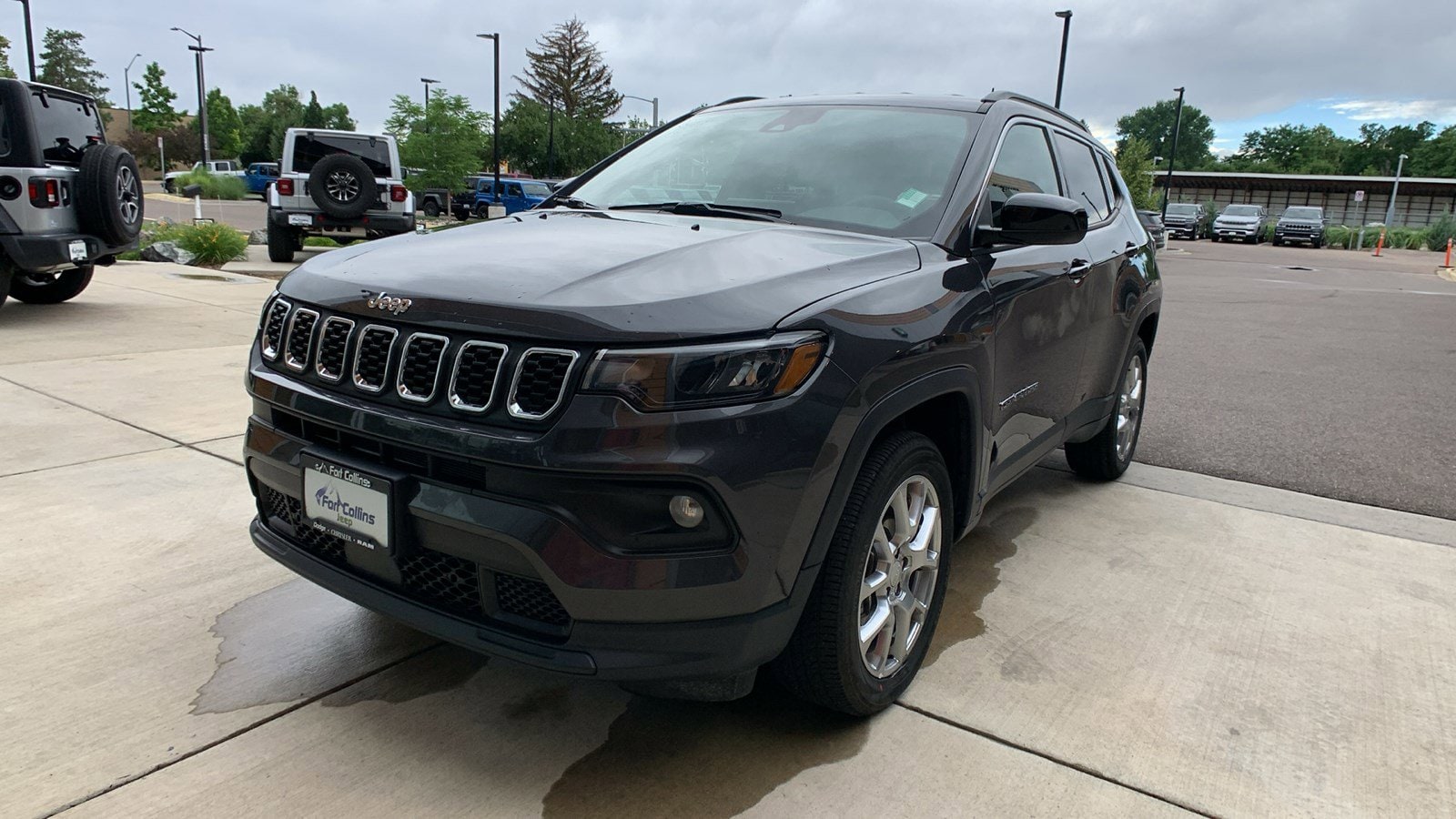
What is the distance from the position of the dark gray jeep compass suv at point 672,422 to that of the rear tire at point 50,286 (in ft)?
26.2

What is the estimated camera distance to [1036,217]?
285 cm

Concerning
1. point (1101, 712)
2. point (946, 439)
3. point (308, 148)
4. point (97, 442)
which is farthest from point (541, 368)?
point (308, 148)

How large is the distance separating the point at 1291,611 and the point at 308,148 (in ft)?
46.7

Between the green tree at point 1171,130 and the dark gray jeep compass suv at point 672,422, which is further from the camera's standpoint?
the green tree at point 1171,130

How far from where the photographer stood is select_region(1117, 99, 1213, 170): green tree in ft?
435

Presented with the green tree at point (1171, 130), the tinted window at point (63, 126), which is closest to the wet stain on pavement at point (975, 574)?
the tinted window at point (63, 126)

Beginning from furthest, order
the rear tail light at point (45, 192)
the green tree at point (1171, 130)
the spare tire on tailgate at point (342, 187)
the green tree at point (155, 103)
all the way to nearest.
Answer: the green tree at point (1171, 130) < the green tree at point (155, 103) < the spare tire on tailgate at point (342, 187) < the rear tail light at point (45, 192)

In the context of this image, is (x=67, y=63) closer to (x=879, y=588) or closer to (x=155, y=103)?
(x=155, y=103)

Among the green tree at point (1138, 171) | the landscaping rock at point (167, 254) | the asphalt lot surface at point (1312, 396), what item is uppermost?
the green tree at point (1138, 171)

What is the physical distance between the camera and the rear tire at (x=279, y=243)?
1401 cm

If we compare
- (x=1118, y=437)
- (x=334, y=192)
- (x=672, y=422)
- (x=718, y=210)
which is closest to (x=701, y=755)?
(x=672, y=422)

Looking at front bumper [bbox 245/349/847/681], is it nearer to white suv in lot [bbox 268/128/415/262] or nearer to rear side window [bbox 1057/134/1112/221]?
rear side window [bbox 1057/134/1112/221]

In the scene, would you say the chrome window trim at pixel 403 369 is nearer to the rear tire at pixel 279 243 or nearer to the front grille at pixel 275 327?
the front grille at pixel 275 327

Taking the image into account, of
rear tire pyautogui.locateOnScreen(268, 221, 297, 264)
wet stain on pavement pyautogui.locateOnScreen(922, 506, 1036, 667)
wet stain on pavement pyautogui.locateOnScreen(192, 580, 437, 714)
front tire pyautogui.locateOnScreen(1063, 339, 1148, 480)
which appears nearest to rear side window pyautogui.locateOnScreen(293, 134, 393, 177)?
rear tire pyautogui.locateOnScreen(268, 221, 297, 264)
